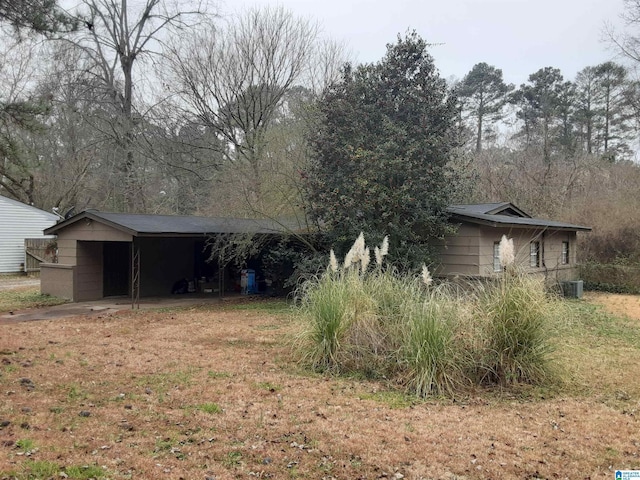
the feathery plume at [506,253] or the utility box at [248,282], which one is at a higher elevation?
the feathery plume at [506,253]

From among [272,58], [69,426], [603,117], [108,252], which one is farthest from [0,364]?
[603,117]

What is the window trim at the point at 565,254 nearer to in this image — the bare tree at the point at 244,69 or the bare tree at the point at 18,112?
the bare tree at the point at 244,69

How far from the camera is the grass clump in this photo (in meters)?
5.23

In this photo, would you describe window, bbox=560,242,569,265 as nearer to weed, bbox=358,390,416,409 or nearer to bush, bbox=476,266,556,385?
bush, bbox=476,266,556,385

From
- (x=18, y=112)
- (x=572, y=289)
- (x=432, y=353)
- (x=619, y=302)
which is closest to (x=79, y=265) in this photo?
(x=18, y=112)

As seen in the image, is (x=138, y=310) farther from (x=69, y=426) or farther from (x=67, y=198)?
(x=67, y=198)

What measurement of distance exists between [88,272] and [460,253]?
9576 millimetres

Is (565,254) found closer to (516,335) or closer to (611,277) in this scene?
(611,277)

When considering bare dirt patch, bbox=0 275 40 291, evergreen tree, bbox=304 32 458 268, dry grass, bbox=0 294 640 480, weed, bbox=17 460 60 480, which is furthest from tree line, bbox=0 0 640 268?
weed, bbox=17 460 60 480

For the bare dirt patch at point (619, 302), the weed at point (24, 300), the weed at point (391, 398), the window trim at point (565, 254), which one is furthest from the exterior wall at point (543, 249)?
the weed at point (24, 300)

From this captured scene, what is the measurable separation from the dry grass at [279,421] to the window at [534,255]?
7952 millimetres

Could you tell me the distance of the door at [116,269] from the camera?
1361 centimetres

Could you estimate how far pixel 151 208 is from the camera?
23.8m

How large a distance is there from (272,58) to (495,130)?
1710 cm
